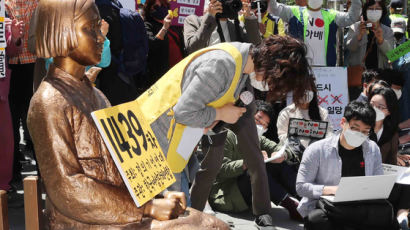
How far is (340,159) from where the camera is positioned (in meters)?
4.08

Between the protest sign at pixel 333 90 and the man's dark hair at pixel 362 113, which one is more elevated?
the man's dark hair at pixel 362 113

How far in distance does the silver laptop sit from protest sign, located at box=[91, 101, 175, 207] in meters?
1.79

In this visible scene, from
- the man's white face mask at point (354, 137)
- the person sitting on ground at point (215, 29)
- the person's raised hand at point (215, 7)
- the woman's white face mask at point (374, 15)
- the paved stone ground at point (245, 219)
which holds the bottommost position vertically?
the paved stone ground at point (245, 219)

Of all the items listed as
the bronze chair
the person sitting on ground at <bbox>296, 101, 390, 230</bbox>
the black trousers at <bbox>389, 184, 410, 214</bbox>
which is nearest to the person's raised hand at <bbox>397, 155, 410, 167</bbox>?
the black trousers at <bbox>389, 184, 410, 214</bbox>

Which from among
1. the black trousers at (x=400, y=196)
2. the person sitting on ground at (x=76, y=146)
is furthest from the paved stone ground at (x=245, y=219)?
the person sitting on ground at (x=76, y=146)

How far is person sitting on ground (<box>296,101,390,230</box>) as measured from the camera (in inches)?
159

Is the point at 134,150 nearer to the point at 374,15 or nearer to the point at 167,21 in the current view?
the point at 167,21

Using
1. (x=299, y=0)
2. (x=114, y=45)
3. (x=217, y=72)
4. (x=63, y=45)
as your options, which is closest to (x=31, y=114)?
(x=63, y=45)

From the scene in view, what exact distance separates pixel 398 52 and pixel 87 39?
18.7ft

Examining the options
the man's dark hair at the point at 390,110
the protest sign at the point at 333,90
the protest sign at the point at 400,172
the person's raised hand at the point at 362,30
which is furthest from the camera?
the person's raised hand at the point at 362,30

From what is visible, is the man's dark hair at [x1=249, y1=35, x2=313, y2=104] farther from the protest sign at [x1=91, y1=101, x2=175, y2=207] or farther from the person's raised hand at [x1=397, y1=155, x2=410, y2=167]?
the person's raised hand at [x1=397, y1=155, x2=410, y2=167]

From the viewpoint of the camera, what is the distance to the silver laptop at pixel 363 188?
3.68 m

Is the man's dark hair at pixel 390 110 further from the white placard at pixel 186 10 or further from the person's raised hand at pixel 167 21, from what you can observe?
the white placard at pixel 186 10

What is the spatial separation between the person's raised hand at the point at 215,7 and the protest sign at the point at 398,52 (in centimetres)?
292
